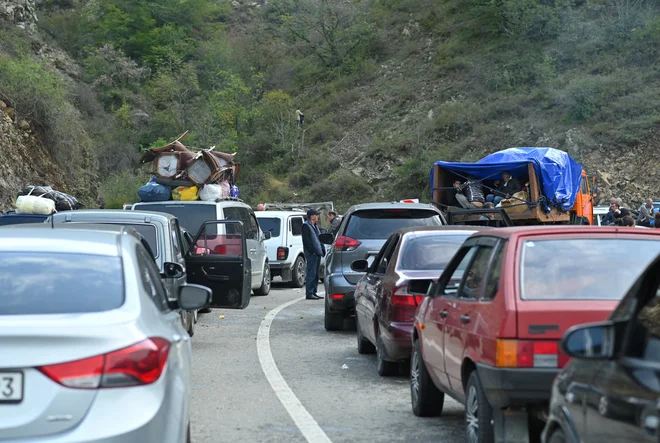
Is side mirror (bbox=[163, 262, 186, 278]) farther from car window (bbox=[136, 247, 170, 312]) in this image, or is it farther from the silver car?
the silver car

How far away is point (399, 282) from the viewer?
989 centimetres

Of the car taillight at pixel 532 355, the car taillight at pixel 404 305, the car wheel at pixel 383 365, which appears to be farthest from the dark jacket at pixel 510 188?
the car taillight at pixel 532 355

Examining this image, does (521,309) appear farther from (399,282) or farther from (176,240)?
(176,240)

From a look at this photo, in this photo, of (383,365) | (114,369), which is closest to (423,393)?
(383,365)

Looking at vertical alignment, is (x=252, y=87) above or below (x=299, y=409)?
above

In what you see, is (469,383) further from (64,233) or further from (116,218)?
(116,218)

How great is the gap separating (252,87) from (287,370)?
61096 mm

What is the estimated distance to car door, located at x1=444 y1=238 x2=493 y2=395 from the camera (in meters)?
6.46

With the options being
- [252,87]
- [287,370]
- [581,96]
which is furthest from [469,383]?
[252,87]

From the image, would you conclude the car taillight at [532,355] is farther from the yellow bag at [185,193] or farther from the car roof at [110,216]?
the yellow bag at [185,193]

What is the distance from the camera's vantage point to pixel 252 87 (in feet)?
232

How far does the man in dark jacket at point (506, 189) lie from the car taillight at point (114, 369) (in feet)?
58.0

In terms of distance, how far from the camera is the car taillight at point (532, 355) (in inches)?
223

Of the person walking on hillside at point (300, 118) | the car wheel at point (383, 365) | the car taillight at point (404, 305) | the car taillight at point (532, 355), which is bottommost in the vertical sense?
the car wheel at point (383, 365)
